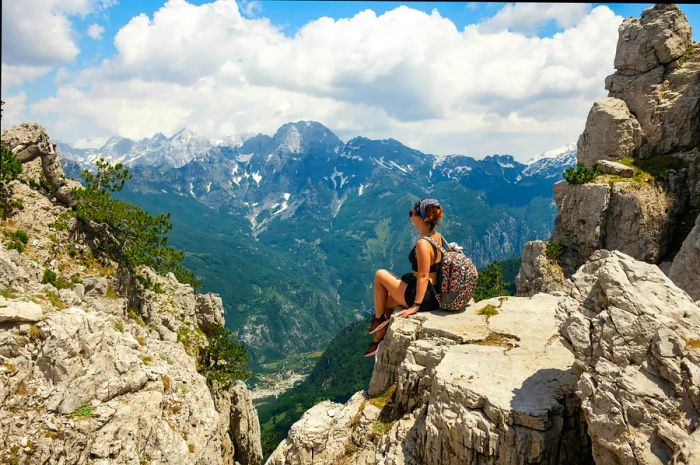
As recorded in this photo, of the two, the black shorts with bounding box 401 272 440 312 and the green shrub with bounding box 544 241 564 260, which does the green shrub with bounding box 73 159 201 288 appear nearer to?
the black shorts with bounding box 401 272 440 312

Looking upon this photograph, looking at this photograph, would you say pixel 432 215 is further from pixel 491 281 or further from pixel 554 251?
pixel 491 281

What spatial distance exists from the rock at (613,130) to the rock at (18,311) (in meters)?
66.7

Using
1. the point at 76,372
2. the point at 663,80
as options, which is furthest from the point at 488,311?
the point at 663,80

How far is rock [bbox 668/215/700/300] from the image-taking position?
123ft

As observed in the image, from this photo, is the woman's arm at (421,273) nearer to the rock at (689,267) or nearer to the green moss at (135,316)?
the rock at (689,267)

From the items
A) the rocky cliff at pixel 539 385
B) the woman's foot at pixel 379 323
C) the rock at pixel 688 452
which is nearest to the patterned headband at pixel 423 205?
the rocky cliff at pixel 539 385

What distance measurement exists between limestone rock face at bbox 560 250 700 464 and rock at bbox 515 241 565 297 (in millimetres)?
49103

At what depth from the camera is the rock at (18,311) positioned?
19422mm

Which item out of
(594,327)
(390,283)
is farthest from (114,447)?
(594,327)

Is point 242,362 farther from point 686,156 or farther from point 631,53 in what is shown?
point 631,53

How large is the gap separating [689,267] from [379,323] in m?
35.2

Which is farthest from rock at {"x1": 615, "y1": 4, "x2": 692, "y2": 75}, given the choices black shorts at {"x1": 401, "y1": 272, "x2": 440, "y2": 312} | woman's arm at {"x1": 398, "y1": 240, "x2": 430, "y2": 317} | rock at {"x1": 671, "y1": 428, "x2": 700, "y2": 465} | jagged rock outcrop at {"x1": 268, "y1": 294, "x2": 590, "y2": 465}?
rock at {"x1": 671, "y1": 428, "x2": 700, "y2": 465}

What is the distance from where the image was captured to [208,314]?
59.6 m

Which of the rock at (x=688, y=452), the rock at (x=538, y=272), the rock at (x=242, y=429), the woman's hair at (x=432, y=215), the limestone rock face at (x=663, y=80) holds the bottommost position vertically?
the rock at (x=242, y=429)
